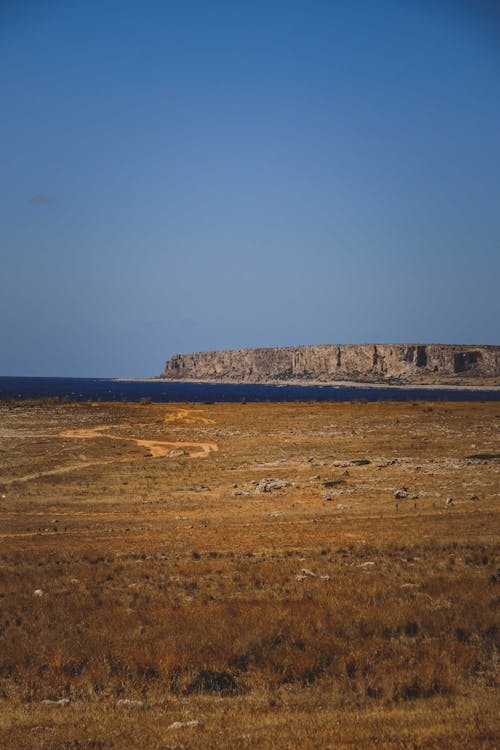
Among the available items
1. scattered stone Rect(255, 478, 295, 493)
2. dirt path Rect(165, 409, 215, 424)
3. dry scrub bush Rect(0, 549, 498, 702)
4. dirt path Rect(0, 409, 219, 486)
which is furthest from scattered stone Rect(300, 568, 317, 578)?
dirt path Rect(165, 409, 215, 424)

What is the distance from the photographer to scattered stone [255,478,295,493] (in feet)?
90.4

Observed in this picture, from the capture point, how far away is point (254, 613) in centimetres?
1111

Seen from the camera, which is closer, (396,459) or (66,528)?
(66,528)

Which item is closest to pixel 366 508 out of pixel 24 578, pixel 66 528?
pixel 66 528

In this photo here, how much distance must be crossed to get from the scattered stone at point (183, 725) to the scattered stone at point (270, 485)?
65.2ft

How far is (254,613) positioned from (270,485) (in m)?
16.8

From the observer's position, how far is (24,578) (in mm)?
13898

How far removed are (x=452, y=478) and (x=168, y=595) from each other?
59.4ft

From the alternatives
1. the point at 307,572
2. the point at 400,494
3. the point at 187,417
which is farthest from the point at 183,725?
the point at 187,417

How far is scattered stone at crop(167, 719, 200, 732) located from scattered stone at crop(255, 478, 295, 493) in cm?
1988

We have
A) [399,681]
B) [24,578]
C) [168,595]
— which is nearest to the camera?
[399,681]

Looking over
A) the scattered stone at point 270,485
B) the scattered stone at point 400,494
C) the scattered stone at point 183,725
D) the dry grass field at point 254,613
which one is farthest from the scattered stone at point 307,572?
the scattered stone at point 270,485

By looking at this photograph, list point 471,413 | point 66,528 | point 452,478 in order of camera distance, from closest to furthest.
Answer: point 66,528, point 452,478, point 471,413

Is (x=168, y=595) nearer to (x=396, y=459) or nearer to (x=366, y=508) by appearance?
(x=366, y=508)
